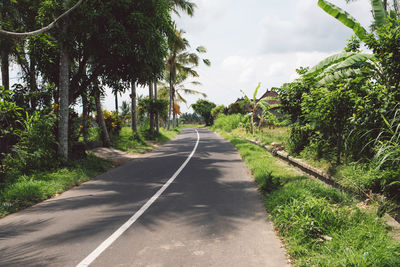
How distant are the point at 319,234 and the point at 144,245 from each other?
8.01ft

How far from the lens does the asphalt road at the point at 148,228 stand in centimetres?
356

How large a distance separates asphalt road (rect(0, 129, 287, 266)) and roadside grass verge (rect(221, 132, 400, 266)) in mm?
261

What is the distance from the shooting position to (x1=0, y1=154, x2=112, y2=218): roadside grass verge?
235 inches

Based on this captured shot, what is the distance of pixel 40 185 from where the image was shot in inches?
270

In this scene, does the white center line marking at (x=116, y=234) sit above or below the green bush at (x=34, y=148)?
below

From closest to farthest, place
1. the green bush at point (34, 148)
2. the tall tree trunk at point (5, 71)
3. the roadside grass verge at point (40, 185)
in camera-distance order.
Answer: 1. the roadside grass verge at point (40, 185)
2. the green bush at point (34, 148)
3. the tall tree trunk at point (5, 71)

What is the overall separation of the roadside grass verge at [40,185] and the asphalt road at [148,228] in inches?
12.7

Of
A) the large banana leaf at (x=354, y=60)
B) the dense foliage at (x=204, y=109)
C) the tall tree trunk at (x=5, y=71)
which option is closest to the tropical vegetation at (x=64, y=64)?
the tall tree trunk at (x=5, y=71)

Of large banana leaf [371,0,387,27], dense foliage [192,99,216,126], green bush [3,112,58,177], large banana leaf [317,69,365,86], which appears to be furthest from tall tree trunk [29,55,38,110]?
dense foliage [192,99,216,126]

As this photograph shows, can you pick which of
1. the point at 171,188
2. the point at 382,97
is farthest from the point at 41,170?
the point at 382,97

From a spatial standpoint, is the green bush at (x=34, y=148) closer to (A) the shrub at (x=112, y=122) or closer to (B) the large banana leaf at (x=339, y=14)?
(A) the shrub at (x=112, y=122)

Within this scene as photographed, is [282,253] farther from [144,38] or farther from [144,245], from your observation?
[144,38]

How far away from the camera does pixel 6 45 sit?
1134 centimetres

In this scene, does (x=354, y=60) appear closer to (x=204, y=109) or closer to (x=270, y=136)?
(x=270, y=136)
